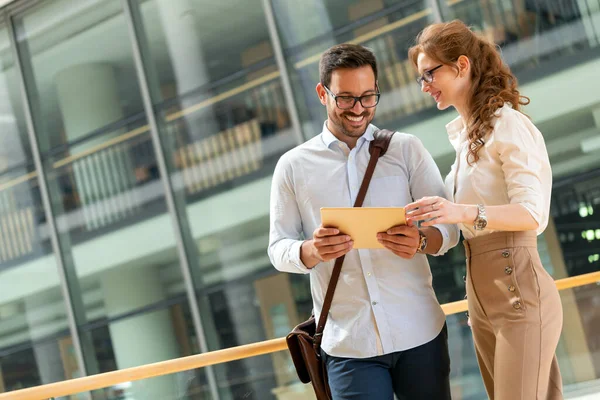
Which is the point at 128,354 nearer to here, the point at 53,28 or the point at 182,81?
the point at 182,81

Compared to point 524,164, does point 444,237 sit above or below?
below

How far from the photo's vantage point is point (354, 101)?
1980 mm

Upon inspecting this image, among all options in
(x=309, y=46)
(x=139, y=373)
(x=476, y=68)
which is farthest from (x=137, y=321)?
(x=476, y=68)

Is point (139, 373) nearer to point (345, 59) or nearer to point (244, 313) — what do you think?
point (345, 59)

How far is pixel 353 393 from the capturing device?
76.4 inches

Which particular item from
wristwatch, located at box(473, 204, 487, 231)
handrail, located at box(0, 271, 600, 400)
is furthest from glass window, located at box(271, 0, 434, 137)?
wristwatch, located at box(473, 204, 487, 231)

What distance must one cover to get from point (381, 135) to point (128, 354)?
5446 mm

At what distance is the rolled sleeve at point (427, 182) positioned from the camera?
201 cm

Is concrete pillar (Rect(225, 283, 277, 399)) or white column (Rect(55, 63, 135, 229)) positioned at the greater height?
white column (Rect(55, 63, 135, 229))

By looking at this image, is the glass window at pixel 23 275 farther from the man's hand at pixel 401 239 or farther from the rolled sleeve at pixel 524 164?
the rolled sleeve at pixel 524 164

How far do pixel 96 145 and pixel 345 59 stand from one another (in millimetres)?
5534

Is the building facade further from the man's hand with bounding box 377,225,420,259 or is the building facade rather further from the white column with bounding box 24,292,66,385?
the man's hand with bounding box 377,225,420,259

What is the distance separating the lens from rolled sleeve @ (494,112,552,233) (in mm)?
1832

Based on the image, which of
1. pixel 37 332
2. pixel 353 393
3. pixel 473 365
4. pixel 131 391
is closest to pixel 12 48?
pixel 37 332
